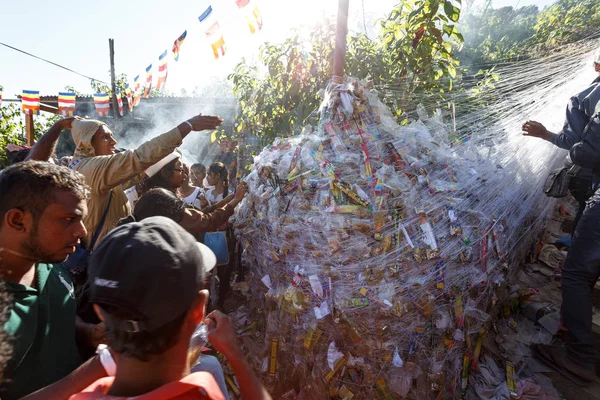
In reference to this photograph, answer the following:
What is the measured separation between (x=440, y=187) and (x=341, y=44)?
4.53 feet

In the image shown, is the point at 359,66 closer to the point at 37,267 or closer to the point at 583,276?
the point at 583,276

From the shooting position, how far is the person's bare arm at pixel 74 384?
45.7 inches

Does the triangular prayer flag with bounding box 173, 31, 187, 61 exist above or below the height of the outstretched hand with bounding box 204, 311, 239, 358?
above

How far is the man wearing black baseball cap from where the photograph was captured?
0.89 meters

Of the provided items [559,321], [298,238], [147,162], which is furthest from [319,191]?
[559,321]

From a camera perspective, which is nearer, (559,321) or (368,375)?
(368,375)

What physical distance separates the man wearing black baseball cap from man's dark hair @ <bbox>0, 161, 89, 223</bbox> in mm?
651

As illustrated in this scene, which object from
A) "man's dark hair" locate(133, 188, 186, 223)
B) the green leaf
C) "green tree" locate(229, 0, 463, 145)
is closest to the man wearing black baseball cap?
"man's dark hair" locate(133, 188, 186, 223)

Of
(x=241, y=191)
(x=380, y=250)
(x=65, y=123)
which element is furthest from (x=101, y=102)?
(x=380, y=250)

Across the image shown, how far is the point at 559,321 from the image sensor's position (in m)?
2.54

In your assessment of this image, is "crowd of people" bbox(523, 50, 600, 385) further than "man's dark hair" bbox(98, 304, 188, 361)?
Yes

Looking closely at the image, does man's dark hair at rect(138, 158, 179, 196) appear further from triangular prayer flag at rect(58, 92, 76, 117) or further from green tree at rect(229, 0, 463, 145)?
triangular prayer flag at rect(58, 92, 76, 117)

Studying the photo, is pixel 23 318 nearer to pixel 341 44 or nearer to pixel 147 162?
pixel 147 162

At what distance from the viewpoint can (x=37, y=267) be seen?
144 centimetres
